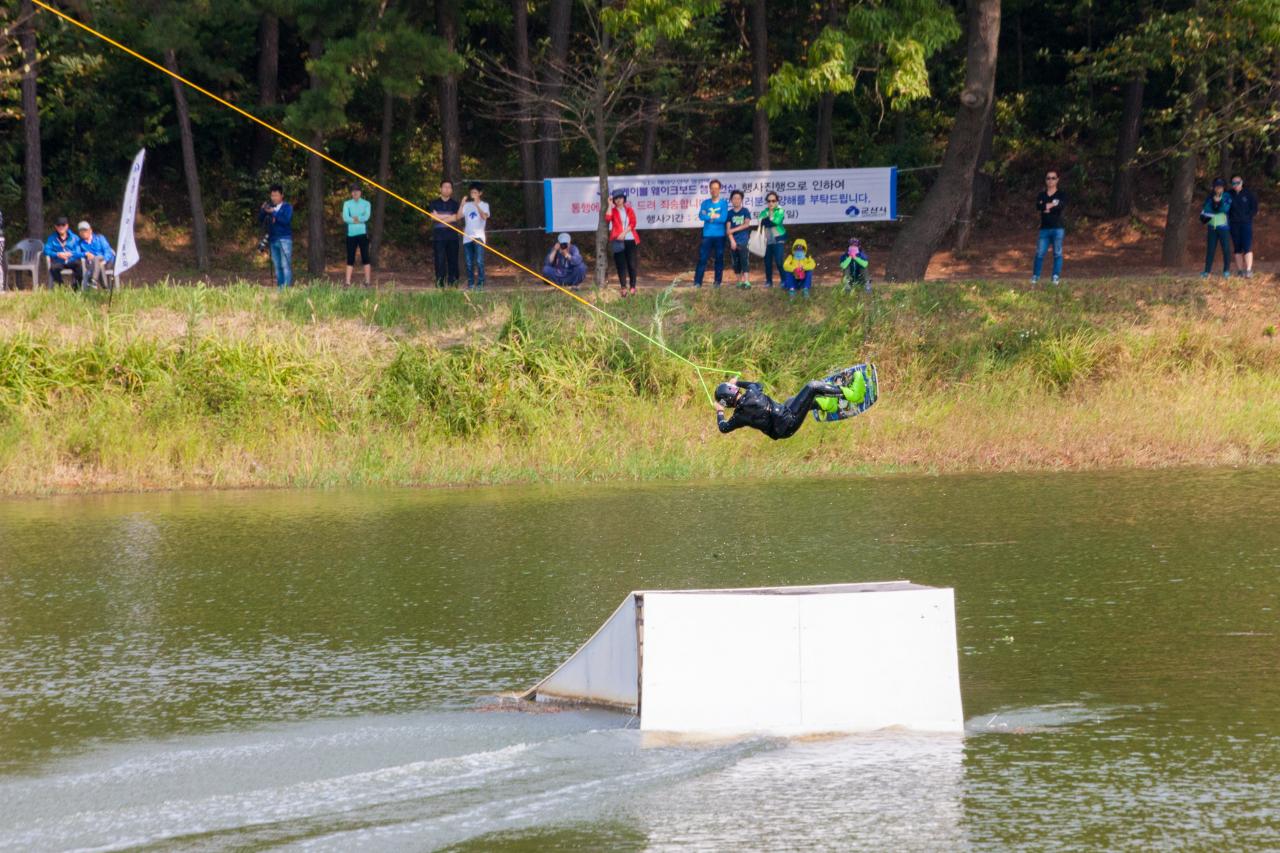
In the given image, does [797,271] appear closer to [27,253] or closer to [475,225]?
[475,225]

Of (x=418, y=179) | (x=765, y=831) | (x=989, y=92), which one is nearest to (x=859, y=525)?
(x=765, y=831)

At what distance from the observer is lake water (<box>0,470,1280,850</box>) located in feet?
25.6

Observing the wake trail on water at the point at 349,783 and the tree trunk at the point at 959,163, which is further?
the tree trunk at the point at 959,163

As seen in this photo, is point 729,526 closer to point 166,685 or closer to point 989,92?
point 166,685

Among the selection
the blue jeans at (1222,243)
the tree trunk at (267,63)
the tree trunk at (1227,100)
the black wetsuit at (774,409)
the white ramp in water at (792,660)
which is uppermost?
the tree trunk at (267,63)

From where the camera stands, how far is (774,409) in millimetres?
12789

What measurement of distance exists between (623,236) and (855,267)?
3594mm

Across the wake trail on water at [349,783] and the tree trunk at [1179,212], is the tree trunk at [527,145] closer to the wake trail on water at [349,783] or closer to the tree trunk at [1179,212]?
the tree trunk at [1179,212]

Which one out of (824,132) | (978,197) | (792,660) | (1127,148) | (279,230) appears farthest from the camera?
(978,197)

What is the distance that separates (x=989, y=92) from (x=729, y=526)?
40.5 ft

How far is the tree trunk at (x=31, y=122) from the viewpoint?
26.9m

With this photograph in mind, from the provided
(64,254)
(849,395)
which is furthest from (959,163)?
(64,254)

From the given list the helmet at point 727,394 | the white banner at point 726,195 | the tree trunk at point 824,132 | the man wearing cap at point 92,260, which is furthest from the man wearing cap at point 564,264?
the helmet at point 727,394

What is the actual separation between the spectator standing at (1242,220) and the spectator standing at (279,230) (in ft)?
47.8
